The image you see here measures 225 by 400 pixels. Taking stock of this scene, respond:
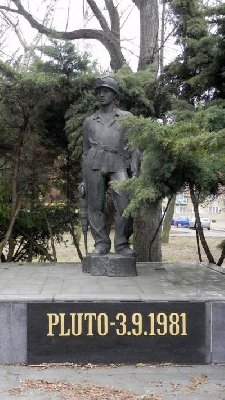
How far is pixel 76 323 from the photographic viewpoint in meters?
4.64

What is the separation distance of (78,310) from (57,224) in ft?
16.1

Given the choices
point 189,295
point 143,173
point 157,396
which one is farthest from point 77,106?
point 157,396

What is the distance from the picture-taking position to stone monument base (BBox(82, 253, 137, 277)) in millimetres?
6164

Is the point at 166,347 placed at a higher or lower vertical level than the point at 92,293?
lower

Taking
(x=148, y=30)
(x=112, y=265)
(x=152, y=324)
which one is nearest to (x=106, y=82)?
(x=112, y=265)

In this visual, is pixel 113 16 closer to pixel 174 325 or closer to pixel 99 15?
pixel 99 15

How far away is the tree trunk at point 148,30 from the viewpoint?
33.7 ft

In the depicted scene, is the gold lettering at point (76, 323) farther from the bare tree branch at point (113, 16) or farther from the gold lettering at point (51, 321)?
the bare tree branch at point (113, 16)

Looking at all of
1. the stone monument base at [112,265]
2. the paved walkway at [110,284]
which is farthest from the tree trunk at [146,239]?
the stone monument base at [112,265]

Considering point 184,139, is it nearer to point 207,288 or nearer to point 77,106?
point 207,288

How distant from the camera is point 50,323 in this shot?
15.2 feet

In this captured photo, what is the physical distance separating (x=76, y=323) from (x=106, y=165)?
2.27 m

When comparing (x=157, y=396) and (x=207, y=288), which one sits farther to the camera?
(x=207, y=288)

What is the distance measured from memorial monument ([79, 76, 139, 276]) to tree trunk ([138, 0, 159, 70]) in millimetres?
4054
